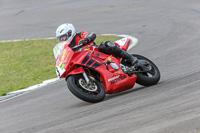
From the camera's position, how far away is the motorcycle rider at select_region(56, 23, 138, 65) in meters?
7.26

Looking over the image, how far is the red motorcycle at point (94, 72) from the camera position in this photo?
685 centimetres

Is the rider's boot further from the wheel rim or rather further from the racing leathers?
the wheel rim

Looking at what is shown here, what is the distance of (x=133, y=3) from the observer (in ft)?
68.7

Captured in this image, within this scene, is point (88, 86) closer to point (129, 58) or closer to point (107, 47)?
point (107, 47)

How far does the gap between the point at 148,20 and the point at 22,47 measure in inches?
204

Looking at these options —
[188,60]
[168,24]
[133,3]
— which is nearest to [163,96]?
[188,60]

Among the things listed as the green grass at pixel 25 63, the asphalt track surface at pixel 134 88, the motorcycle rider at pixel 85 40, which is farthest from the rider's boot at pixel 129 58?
the green grass at pixel 25 63

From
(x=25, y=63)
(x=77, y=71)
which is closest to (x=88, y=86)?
(x=77, y=71)

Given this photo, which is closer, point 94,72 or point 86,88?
point 86,88

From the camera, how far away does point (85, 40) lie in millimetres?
7168

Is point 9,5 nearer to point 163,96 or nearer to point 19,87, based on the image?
point 19,87

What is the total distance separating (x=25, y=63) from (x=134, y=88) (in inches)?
234

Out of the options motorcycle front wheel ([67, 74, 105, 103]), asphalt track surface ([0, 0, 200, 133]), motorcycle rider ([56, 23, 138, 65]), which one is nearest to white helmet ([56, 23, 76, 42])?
motorcycle rider ([56, 23, 138, 65])

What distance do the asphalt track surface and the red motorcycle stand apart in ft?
0.63
